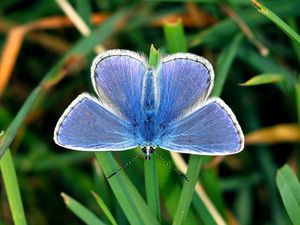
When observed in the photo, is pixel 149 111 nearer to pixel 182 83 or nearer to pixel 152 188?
pixel 182 83

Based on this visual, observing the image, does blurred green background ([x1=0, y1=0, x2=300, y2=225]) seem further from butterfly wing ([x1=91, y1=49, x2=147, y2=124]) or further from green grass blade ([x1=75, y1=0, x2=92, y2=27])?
butterfly wing ([x1=91, y1=49, x2=147, y2=124])

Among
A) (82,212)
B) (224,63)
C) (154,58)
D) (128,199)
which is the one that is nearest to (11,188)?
(82,212)

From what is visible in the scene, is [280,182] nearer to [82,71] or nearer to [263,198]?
[263,198]

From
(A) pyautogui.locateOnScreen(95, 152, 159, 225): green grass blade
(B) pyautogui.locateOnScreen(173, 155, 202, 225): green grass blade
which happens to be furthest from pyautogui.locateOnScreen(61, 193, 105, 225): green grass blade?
(B) pyautogui.locateOnScreen(173, 155, 202, 225): green grass blade

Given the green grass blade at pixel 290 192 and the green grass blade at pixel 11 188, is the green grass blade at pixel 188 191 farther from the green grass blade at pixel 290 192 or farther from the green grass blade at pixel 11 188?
the green grass blade at pixel 11 188

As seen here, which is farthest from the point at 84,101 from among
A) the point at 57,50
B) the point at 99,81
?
the point at 57,50

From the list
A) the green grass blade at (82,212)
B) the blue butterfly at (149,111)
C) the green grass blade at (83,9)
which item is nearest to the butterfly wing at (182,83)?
the blue butterfly at (149,111)
